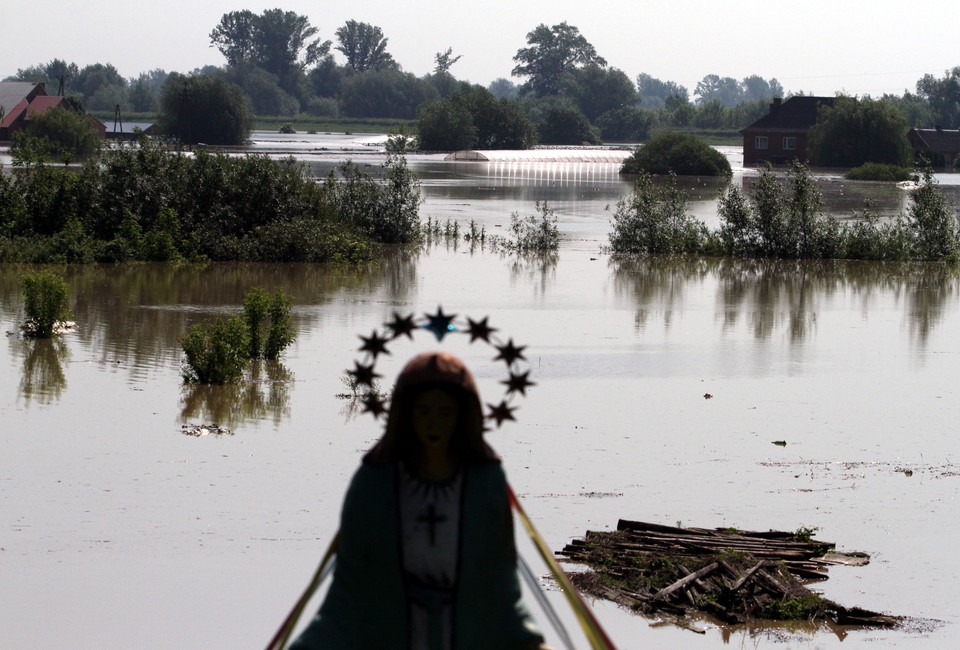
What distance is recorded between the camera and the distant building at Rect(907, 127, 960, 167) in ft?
313

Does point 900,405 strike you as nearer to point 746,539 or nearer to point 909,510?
point 909,510

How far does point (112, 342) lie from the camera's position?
70.6ft

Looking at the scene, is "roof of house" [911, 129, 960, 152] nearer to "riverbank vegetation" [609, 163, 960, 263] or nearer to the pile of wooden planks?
"riverbank vegetation" [609, 163, 960, 263]

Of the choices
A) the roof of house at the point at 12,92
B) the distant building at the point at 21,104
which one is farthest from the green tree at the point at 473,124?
the roof of house at the point at 12,92

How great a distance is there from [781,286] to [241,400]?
1686 cm

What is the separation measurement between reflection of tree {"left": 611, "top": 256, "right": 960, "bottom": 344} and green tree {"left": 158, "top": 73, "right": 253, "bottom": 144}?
66.5 meters

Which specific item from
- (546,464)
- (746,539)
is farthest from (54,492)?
(746,539)

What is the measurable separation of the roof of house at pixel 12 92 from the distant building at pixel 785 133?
153 ft

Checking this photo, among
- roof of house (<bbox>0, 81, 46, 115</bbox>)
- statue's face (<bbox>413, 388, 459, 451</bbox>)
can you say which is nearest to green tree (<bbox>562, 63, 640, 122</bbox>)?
roof of house (<bbox>0, 81, 46, 115</bbox>)

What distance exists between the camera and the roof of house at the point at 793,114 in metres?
97.1

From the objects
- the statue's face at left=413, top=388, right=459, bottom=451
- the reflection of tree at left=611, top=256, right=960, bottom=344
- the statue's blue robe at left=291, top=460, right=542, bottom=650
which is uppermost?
the statue's face at left=413, top=388, right=459, bottom=451

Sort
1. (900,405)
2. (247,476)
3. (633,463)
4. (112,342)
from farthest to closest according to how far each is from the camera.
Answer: (112,342)
(900,405)
(633,463)
(247,476)

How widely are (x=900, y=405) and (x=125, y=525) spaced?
9.94 m

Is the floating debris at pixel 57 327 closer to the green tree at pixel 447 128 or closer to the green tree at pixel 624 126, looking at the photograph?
the green tree at pixel 447 128
